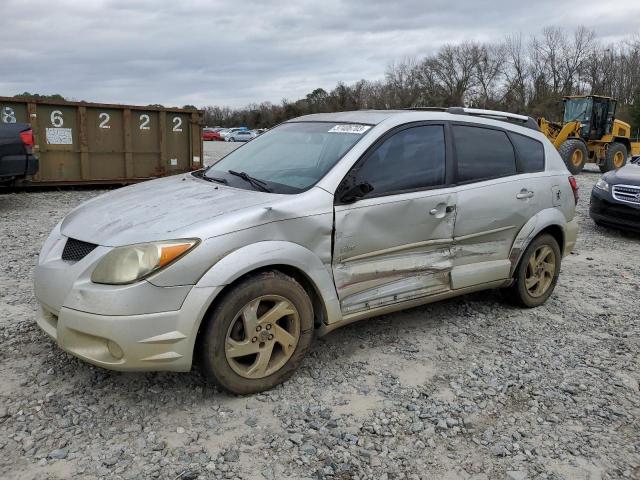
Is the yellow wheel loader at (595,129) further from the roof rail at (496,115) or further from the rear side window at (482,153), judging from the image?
the rear side window at (482,153)

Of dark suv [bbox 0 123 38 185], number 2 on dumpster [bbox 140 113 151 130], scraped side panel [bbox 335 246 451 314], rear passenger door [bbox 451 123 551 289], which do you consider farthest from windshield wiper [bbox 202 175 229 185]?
number 2 on dumpster [bbox 140 113 151 130]

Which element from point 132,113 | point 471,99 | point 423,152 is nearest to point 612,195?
point 423,152

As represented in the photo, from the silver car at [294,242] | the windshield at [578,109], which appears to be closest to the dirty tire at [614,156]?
the windshield at [578,109]

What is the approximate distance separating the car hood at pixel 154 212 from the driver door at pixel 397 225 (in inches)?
24.9

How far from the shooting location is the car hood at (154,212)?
2982mm

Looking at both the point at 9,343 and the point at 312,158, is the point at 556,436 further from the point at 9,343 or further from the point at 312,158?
the point at 9,343

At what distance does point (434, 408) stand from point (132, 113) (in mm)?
10176

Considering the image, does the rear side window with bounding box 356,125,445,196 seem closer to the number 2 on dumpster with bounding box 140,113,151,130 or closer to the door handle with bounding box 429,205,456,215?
the door handle with bounding box 429,205,456,215

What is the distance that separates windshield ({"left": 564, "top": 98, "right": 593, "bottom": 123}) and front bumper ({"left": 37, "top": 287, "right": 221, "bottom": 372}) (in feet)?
67.1

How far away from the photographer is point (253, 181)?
371 centimetres

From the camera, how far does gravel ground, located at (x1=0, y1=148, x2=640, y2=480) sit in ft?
8.84

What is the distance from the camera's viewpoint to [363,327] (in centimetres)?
437

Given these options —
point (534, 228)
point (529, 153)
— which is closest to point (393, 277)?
point (534, 228)

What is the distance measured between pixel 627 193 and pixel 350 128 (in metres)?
6.53
